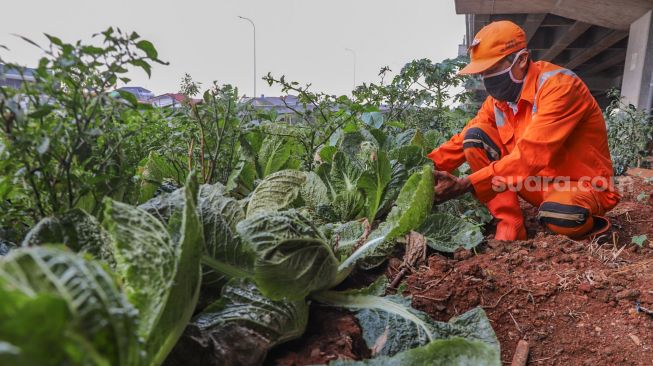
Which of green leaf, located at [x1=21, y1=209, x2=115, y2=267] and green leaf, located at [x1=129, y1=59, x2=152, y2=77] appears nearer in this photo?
green leaf, located at [x1=21, y1=209, x2=115, y2=267]

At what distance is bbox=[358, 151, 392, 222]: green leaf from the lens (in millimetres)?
2172

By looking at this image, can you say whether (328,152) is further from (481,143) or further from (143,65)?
(143,65)

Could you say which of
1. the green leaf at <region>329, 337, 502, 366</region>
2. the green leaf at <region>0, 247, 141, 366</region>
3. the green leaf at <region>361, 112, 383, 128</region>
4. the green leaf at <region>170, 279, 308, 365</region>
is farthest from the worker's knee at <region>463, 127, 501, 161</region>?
the green leaf at <region>0, 247, 141, 366</region>

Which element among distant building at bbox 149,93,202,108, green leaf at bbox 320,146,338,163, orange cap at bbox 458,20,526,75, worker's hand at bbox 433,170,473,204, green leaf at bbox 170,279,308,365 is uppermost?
orange cap at bbox 458,20,526,75

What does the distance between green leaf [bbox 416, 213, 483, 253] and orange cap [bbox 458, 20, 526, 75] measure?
111 centimetres

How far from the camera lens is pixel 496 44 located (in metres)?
2.98

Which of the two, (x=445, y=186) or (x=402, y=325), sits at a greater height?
(x=445, y=186)

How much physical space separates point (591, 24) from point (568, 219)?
10.3m

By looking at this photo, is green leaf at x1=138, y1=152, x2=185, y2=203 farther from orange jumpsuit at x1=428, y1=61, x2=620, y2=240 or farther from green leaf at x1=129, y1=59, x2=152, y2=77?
orange jumpsuit at x1=428, y1=61, x2=620, y2=240

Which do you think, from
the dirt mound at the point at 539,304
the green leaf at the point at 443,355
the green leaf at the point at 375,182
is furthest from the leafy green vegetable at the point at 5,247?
the green leaf at the point at 375,182

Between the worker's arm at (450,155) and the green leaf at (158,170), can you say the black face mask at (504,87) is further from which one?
the green leaf at (158,170)

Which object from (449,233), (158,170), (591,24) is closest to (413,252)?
(449,233)

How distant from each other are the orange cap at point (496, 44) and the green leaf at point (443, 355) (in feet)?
7.26

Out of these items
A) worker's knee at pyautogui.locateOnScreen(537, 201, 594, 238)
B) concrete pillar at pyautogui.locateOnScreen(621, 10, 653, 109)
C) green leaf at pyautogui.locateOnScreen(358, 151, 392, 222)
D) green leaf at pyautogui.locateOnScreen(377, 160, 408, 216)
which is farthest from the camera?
concrete pillar at pyautogui.locateOnScreen(621, 10, 653, 109)
